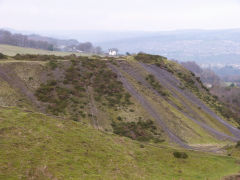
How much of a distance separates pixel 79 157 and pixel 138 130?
2083 centimetres

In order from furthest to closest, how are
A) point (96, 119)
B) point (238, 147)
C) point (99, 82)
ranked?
point (99, 82) → point (96, 119) → point (238, 147)

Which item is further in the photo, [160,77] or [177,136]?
[160,77]

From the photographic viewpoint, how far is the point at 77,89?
46.1 metres

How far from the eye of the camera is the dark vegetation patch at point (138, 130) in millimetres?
37844

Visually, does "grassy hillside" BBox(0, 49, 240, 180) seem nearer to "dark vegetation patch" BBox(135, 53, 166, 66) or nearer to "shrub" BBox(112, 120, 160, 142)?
"dark vegetation patch" BBox(135, 53, 166, 66)

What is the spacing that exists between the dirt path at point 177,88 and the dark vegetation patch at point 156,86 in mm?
2698

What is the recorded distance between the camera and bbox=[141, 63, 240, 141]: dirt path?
51281mm

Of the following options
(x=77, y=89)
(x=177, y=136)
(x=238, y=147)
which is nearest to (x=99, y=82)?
(x=77, y=89)

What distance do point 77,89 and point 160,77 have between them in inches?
986

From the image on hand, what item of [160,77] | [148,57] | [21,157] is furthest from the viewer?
[148,57]

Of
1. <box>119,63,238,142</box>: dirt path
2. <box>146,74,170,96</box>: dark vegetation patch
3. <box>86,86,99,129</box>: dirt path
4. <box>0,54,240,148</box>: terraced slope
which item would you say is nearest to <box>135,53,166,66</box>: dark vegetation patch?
<box>0,54,240,148</box>: terraced slope

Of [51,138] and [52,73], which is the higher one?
[52,73]

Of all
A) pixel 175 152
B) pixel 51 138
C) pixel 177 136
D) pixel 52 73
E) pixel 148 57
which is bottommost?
pixel 177 136

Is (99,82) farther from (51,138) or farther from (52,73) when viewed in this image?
(51,138)
